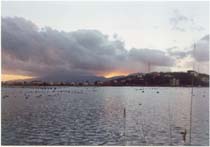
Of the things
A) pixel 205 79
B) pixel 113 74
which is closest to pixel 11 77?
pixel 113 74

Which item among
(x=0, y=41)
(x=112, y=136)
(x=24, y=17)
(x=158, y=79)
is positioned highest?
(x=24, y=17)

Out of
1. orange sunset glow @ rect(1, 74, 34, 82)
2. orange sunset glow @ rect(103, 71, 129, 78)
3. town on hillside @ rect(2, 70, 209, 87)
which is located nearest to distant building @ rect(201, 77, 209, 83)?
town on hillside @ rect(2, 70, 209, 87)

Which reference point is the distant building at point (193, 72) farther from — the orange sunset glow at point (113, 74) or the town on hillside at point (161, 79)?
the orange sunset glow at point (113, 74)

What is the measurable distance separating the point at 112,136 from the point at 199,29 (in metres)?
3.01

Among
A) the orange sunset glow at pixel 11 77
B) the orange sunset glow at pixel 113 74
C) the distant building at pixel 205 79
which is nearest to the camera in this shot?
the orange sunset glow at pixel 11 77

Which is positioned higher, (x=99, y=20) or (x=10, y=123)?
(x=99, y=20)

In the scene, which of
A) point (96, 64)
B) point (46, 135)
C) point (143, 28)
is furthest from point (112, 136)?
Answer: point (143, 28)

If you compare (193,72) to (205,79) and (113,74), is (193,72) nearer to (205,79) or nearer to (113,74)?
(205,79)

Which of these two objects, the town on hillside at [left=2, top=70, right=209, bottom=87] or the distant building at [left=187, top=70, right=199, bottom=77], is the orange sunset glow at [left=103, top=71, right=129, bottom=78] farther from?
the distant building at [left=187, top=70, right=199, bottom=77]

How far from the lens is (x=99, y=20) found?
572 cm

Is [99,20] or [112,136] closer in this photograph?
[99,20]

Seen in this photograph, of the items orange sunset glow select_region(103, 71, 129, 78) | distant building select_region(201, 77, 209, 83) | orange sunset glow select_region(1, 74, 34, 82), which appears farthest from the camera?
orange sunset glow select_region(103, 71, 129, 78)

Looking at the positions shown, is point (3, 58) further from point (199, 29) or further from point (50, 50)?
point (199, 29)

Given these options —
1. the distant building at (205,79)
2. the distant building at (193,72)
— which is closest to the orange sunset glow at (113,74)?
the distant building at (193,72)
